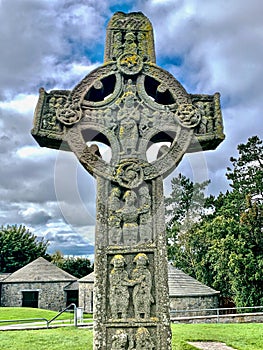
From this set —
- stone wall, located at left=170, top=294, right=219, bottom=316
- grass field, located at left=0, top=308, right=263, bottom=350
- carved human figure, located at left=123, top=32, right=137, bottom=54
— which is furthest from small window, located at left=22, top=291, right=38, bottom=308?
carved human figure, located at left=123, top=32, right=137, bottom=54

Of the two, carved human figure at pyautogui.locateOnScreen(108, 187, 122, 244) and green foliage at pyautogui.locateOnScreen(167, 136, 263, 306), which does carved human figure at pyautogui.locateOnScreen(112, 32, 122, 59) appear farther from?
green foliage at pyautogui.locateOnScreen(167, 136, 263, 306)

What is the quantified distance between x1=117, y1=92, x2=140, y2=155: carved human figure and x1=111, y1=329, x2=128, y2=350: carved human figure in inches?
84.0

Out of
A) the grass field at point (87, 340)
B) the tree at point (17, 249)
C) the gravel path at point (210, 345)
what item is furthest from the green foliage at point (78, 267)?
the gravel path at point (210, 345)

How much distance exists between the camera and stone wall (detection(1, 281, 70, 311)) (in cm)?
3438

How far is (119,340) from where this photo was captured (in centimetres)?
434

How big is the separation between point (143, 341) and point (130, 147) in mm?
2297

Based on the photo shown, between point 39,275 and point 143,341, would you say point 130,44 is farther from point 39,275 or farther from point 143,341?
point 39,275

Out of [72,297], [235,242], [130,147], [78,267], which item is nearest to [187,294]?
[235,242]

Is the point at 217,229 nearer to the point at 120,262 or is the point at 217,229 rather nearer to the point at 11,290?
the point at 11,290

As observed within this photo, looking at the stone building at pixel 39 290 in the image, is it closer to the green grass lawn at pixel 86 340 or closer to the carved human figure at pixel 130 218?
the green grass lawn at pixel 86 340

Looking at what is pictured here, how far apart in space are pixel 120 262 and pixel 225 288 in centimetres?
2859

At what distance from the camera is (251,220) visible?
26.5 meters

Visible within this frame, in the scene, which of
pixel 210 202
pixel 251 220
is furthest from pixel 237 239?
pixel 210 202

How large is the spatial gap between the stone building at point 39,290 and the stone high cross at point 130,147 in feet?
103
